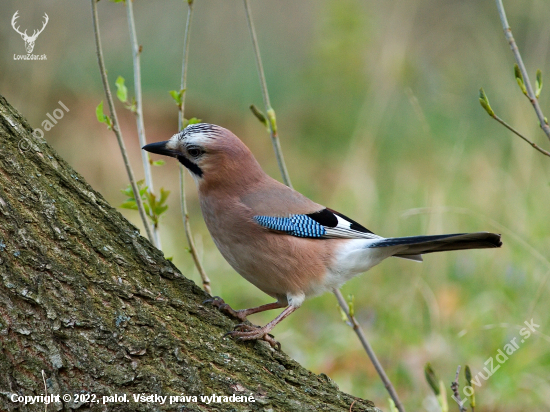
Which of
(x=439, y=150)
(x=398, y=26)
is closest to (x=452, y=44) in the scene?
(x=398, y=26)

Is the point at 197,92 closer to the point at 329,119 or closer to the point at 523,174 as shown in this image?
the point at 329,119

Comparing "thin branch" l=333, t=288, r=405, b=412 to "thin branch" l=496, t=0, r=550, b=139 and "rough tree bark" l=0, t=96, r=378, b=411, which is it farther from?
"thin branch" l=496, t=0, r=550, b=139

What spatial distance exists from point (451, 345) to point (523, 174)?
2.21 m

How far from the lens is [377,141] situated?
7434 millimetres

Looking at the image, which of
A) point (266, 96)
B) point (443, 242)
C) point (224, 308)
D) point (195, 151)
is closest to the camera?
point (224, 308)

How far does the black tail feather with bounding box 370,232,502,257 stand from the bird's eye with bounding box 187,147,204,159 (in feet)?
3.21

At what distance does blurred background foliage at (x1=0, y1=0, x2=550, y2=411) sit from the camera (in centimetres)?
423

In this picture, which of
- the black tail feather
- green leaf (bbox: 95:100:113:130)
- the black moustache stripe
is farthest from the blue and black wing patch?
green leaf (bbox: 95:100:113:130)

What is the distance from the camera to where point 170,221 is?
6395mm

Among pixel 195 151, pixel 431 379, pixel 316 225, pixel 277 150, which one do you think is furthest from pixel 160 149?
pixel 431 379

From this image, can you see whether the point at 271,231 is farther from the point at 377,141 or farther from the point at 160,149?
the point at 377,141

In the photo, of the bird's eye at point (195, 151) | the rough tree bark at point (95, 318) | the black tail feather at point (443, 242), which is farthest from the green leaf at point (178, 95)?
the black tail feather at point (443, 242)

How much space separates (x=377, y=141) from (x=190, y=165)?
468 cm

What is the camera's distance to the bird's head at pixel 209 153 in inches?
118
